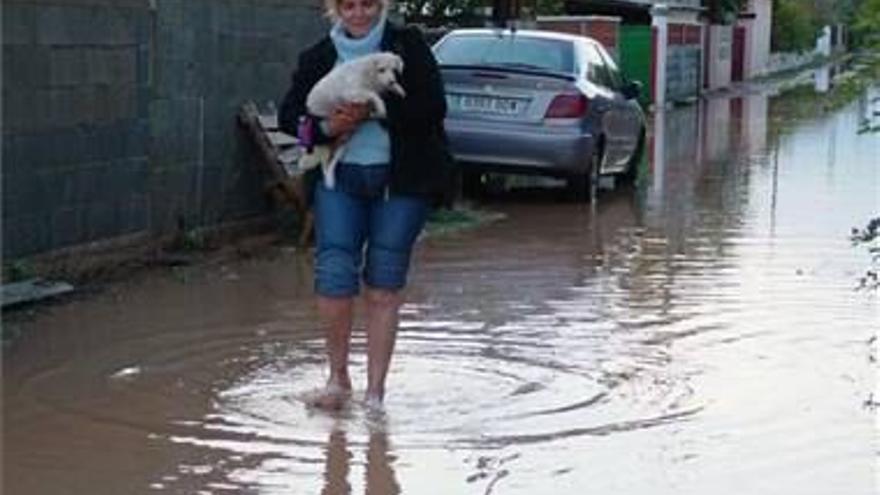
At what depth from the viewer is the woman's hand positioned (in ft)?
21.5

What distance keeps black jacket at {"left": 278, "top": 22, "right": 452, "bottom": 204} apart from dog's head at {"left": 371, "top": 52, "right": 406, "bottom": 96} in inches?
2.3

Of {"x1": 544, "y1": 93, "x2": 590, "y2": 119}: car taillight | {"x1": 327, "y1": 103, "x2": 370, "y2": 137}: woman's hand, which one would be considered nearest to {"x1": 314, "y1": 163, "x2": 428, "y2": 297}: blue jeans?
{"x1": 327, "y1": 103, "x2": 370, "y2": 137}: woman's hand

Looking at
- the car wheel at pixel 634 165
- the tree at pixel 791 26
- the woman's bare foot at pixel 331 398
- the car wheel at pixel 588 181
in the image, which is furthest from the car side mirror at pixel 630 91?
the tree at pixel 791 26

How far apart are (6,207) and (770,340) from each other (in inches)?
148

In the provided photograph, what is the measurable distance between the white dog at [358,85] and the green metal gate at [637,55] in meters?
25.9

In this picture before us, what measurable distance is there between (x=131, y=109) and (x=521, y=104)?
5369 mm

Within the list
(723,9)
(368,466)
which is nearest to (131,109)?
(368,466)

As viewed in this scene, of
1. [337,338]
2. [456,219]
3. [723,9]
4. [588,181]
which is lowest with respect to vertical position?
[456,219]

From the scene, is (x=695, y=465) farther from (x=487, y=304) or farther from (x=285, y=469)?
(x=487, y=304)

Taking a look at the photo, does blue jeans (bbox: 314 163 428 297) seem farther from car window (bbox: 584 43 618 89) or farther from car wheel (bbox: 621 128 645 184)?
car wheel (bbox: 621 128 645 184)

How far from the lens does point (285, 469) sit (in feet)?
19.6

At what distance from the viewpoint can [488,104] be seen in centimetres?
1495

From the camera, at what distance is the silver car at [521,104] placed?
14945 millimetres

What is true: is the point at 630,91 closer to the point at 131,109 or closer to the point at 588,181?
the point at 588,181
